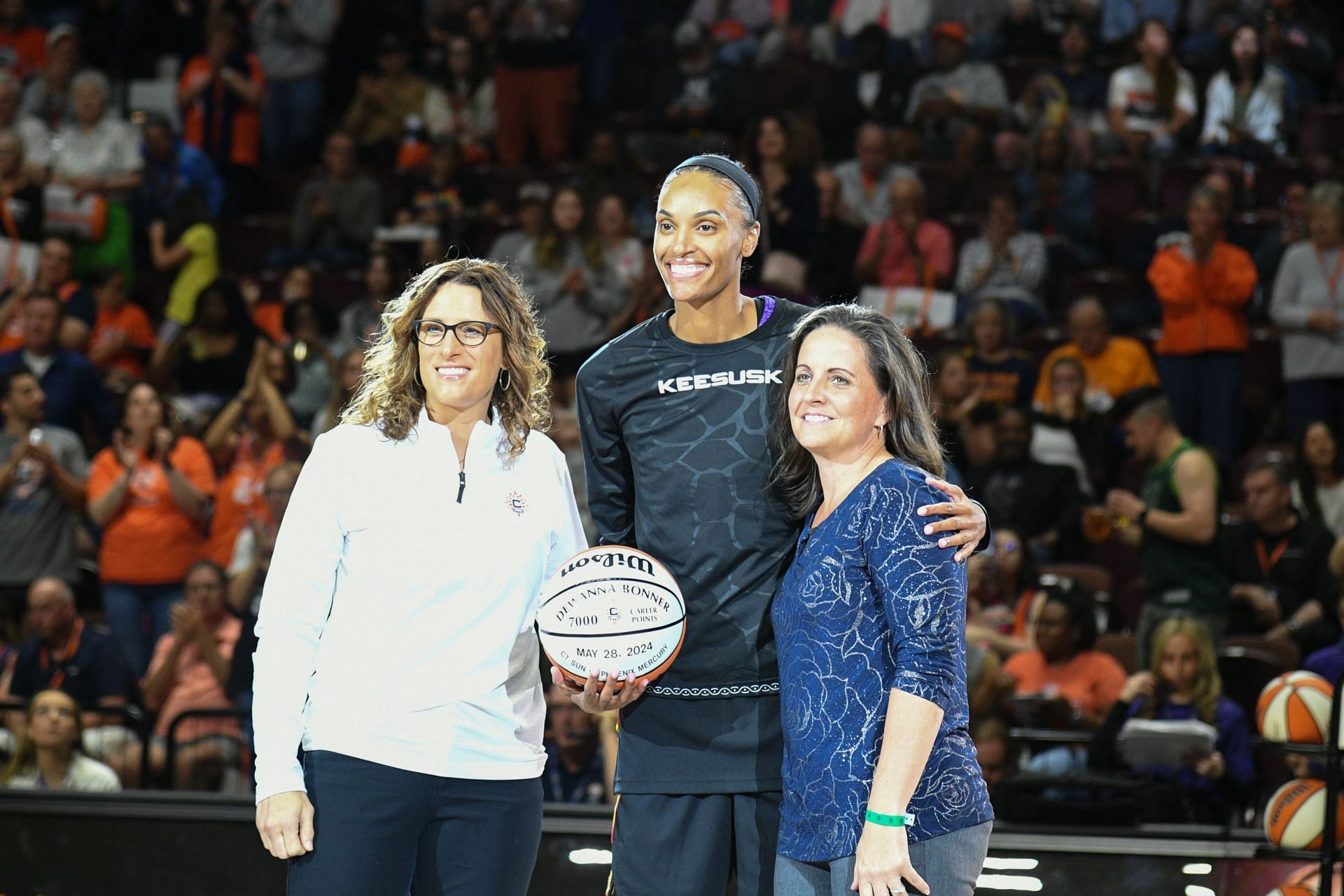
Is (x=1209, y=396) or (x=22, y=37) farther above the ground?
(x=22, y=37)

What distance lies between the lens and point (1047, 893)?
4531mm

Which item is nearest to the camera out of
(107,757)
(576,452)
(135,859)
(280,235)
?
(135,859)

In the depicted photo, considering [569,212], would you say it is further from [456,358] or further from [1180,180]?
[456,358]

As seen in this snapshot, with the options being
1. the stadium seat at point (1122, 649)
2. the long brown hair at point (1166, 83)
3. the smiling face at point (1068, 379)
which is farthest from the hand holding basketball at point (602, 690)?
the long brown hair at point (1166, 83)

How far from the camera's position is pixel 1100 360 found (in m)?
8.34

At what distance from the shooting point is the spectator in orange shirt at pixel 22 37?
11898 mm

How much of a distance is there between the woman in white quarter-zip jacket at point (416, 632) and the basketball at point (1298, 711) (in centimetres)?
247

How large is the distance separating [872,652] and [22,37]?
11300mm

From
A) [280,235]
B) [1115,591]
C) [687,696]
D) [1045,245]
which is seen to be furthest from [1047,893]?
[280,235]

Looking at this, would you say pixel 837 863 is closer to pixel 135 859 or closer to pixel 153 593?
pixel 135 859

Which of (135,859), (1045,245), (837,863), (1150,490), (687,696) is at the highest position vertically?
(1045,245)

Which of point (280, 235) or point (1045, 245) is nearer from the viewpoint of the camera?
point (1045, 245)

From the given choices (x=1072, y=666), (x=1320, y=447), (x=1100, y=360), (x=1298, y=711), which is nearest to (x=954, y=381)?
(x=1100, y=360)

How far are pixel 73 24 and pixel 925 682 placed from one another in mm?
12118
